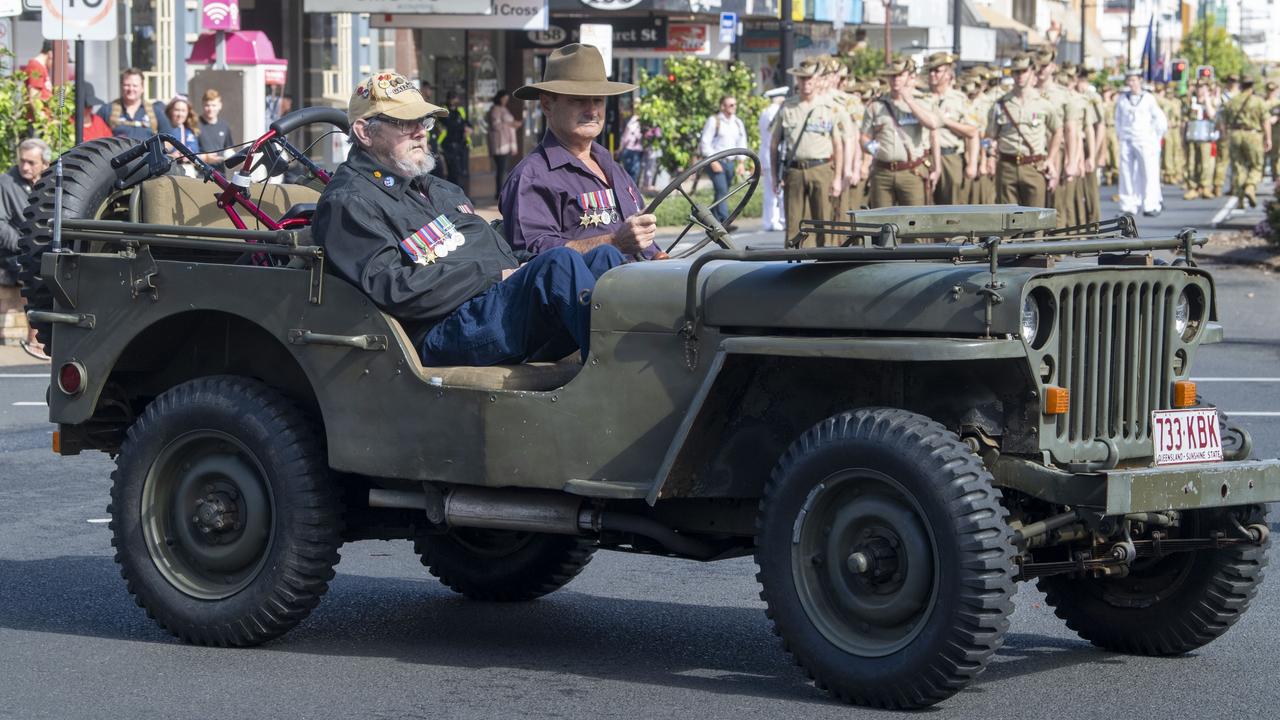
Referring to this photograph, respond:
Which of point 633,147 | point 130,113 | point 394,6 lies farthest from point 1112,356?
point 633,147

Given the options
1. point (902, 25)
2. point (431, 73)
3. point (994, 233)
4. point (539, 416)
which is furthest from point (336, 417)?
point (902, 25)

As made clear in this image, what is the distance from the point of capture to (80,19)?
1706 centimetres

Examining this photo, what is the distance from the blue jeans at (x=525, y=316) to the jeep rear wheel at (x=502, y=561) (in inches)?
42.1

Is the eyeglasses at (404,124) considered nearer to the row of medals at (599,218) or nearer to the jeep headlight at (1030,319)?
the row of medals at (599,218)

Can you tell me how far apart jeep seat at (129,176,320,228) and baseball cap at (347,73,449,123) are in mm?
730

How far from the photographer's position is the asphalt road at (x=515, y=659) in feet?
18.6

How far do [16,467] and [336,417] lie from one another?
189 inches

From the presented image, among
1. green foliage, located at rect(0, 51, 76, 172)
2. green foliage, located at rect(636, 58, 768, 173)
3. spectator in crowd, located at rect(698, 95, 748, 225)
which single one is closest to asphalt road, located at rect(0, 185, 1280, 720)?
green foliage, located at rect(0, 51, 76, 172)

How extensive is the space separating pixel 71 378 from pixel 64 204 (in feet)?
2.26

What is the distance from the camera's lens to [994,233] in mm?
6301

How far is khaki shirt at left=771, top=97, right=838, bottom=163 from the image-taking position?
20.8 m

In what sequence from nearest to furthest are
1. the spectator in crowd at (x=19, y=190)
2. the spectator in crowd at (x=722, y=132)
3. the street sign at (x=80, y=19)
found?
the spectator in crowd at (x=19, y=190) < the street sign at (x=80, y=19) < the spectator in crowd at (x=722, y=132)

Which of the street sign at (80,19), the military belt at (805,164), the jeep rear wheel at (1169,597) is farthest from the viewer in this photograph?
the military belt at (805,164)

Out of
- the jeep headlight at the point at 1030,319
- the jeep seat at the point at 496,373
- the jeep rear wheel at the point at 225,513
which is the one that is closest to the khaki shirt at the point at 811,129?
the jeep rear wheel at the point at 225,513
